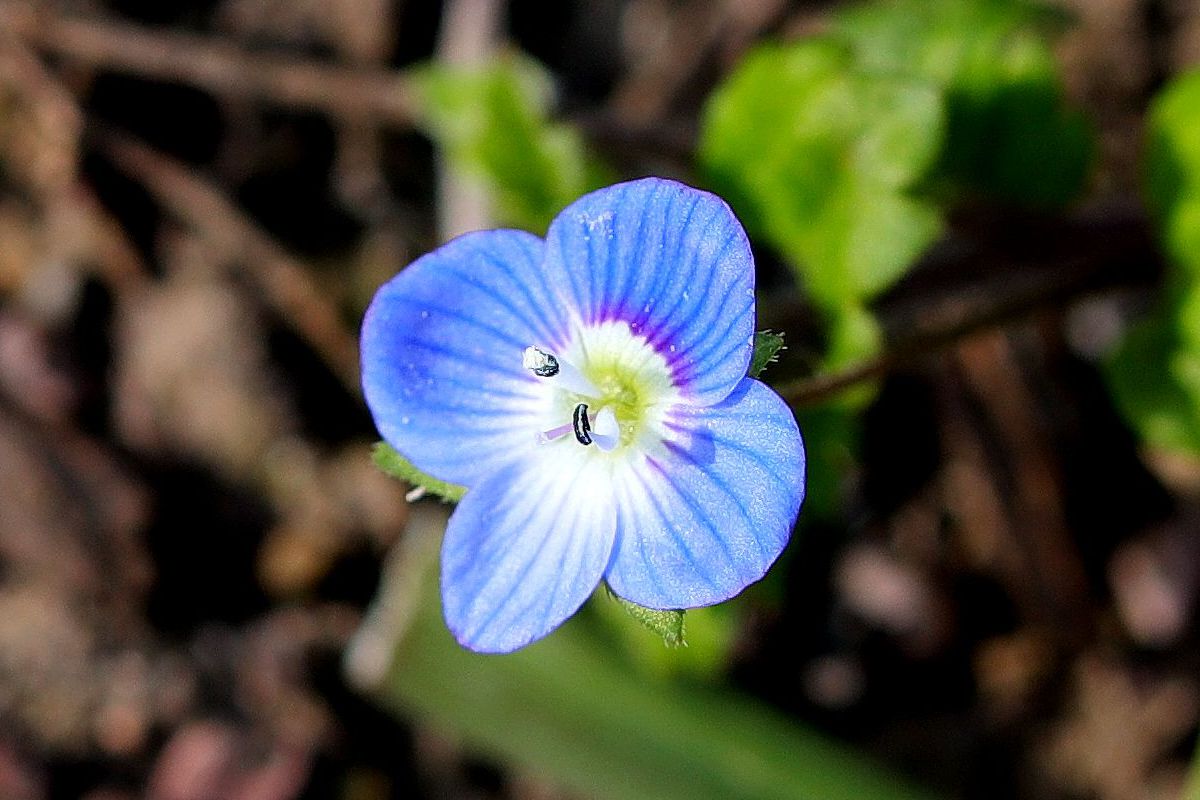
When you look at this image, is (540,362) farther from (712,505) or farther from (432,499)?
(432,499)

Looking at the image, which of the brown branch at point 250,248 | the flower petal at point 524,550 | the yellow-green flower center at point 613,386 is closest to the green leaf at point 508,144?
the brown branch at point 250,248

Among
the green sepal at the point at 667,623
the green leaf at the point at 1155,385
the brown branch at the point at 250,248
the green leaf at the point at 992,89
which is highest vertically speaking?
the green leaf at the point at 992,89

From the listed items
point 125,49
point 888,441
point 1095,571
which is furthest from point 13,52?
point 1095,571

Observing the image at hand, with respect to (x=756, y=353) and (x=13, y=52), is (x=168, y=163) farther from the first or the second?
(x=756, y=353)

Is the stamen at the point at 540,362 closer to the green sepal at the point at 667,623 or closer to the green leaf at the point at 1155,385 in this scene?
the green sepal at the point at 667,623

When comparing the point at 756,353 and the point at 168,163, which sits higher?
the point at 168,163

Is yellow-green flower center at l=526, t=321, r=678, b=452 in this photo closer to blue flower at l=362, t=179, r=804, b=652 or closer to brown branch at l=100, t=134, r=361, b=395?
blue flower at l=362, t=179, r=804, b=652
